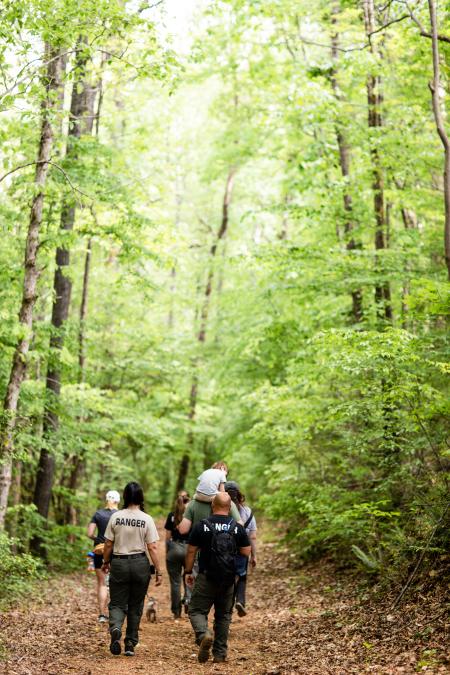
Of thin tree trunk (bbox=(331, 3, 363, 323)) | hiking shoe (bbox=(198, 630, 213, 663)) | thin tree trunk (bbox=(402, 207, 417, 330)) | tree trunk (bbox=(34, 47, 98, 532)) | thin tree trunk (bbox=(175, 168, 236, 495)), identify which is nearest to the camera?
hiking shoe (bbox=(198, 630, 213, 663))

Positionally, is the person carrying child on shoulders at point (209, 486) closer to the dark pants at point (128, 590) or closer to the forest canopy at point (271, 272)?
the dark pants at point (128, 590)

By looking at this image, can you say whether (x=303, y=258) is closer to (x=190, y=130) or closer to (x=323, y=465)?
(x=323, y=465)

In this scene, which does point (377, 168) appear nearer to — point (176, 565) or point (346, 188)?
point (346, 188)

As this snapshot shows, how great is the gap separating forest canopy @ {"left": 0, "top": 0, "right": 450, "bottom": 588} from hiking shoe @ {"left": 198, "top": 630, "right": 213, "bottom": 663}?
271 centimetres

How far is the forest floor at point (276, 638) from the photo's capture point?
663 centimetres

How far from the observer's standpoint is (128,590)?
296 inches

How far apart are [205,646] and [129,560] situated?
1249 mm

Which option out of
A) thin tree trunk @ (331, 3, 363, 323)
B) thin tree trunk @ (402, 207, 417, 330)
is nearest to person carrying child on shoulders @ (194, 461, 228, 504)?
thin tree trunk @ (402, 207, 417, 330)

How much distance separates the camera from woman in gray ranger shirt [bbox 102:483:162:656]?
24.4ft

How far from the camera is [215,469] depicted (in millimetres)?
9234

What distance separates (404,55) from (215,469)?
33.0 feet

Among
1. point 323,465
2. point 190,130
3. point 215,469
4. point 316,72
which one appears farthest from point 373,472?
point 190,130

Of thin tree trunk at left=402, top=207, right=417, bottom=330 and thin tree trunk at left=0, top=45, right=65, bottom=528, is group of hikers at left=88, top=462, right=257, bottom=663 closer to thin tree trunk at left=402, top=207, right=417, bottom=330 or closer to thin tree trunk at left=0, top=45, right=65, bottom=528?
thin tree trunk at left=0, top=45, right=65, bottom=528

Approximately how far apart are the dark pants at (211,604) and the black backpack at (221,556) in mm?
111
